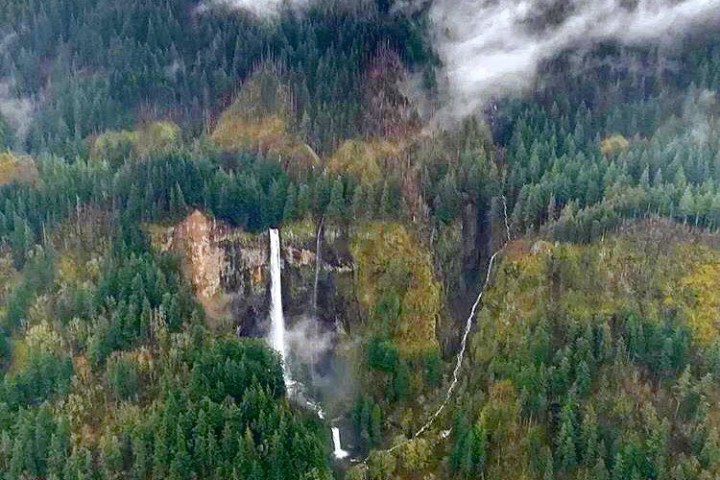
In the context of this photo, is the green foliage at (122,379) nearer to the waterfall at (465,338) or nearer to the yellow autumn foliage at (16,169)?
the yellow autumn foliage at (16,169)

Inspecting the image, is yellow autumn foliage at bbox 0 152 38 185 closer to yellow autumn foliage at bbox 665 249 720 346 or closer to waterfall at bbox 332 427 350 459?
waterfall at bbox 332 427 350 459

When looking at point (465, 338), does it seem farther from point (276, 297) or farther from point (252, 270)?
point (252, 270)

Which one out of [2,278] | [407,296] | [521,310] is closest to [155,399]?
[2,278]

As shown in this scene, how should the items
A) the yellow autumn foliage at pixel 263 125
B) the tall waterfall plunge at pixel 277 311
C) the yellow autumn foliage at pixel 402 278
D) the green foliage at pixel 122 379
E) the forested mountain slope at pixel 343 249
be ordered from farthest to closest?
1. the yellow autumn foliage at pixel 263 125
2. the tall waterfall plunge at pixel 277 311
3. the yellow autumn foliage at pixel 402 278
4. the green foliage at pixel 122 379
5. the forested mountain slope at pixel 343 249

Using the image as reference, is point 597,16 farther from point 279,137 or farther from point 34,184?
point 34,184

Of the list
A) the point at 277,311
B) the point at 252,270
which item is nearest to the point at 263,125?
A: the point at 252,270

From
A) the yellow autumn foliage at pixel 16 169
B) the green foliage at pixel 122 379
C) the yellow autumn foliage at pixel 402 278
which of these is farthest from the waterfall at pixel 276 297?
the yellow autumn foliage at pixel 16 169

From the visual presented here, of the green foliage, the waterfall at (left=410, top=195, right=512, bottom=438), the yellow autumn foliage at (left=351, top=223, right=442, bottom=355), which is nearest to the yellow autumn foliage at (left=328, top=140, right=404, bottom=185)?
the yellow autumn foliage at (left=351, top=223, right=442, bottom=355)
